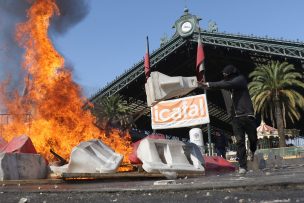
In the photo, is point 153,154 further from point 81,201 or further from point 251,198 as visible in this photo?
point 251,198

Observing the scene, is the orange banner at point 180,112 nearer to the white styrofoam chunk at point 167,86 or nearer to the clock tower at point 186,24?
the white styrofoam chunk at point 167,86

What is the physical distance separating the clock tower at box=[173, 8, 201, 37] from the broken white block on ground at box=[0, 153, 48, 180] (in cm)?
3332

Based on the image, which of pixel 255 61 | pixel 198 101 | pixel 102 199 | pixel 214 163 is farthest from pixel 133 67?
pixel 102 199

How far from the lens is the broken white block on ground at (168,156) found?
645cm

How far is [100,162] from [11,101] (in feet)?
29.7

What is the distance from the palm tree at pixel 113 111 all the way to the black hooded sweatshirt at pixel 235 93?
38.2 metres

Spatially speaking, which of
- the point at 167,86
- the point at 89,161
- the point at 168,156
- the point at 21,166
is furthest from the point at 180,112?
the point at 167,86

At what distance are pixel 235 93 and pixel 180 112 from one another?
15.9 meters

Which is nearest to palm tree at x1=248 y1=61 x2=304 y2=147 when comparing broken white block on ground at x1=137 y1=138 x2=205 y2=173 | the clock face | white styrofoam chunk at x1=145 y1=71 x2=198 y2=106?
the clock face

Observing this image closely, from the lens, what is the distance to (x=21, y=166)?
21.9 feet

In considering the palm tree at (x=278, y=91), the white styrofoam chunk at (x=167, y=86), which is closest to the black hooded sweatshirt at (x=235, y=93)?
the white styrofoam chunk at (x=167, y=86)

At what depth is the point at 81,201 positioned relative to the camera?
2.91m

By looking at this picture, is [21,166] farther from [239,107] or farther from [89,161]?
[239,107]

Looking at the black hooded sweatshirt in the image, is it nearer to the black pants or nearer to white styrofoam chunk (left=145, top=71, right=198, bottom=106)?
the black pants
